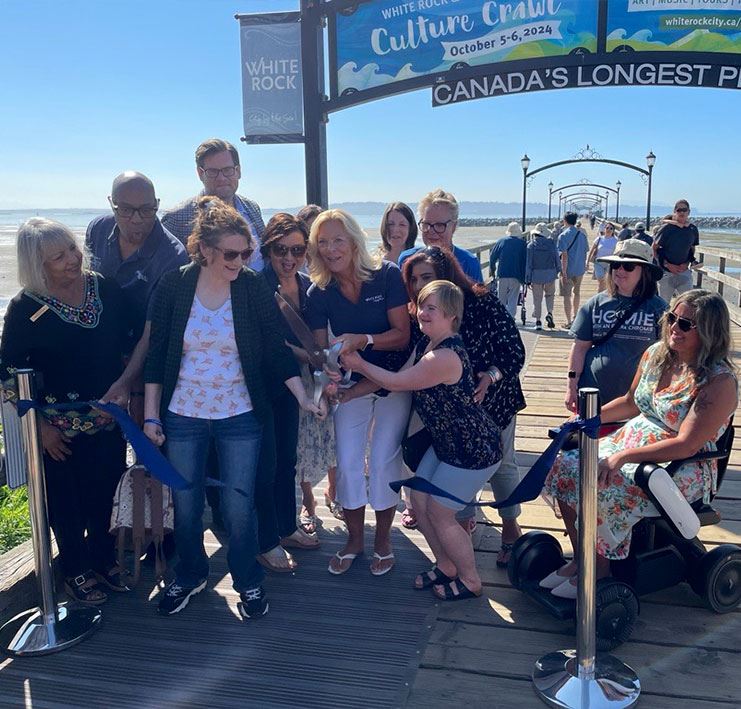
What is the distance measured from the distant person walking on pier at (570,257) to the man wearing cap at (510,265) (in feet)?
2.68

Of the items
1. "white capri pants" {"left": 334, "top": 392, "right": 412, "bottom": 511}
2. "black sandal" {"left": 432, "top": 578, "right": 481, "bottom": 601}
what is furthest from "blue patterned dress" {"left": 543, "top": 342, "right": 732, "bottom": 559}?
"white capri pants" {"left": 334, "top": 392, "right": 412, "bottom": 511}

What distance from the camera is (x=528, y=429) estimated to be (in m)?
5.32

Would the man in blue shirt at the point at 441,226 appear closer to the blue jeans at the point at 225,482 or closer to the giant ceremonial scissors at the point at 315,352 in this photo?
the giant ceremonial scissors at the point at 315,352

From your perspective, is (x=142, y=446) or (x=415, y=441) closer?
(x=142, y=446)

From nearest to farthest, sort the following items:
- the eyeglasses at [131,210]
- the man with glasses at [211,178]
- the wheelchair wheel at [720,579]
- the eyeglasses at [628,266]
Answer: the wheelchair wheel at [720,579], the eyeglasses at [131,210], the eyeglasses at [628,266], the man with glasses at [211,178]

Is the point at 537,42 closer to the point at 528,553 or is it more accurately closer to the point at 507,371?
the point at 507,371

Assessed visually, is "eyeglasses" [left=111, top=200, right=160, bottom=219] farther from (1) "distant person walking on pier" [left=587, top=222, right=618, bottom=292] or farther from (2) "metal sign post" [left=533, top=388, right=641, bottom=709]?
(1) "distant person walking on pier" [left=587, top=222, right=618, bottom=292]

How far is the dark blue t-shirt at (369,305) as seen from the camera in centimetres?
310

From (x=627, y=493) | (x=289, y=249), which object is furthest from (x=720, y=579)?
(x=289, y=249)

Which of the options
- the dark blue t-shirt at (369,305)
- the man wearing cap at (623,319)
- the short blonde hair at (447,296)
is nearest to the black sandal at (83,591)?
Result: the dark blue t-shirt at (369,305)

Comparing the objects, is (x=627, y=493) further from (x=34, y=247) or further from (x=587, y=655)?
(x=34, y=247)

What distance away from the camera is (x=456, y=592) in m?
2.98

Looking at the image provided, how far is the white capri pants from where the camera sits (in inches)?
125

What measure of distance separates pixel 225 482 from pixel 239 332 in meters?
0.64
